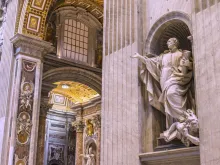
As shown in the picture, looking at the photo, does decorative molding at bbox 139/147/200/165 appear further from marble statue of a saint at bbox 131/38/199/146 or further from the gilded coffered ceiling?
the gilded coffered ceiling

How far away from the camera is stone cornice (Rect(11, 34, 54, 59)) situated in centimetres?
1286

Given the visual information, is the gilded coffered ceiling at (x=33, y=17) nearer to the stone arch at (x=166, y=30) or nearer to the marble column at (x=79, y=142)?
the marble column at (x=79, y=142)

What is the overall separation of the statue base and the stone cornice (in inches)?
301

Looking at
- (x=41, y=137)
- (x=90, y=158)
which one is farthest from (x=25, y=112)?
(x=90, y=158)

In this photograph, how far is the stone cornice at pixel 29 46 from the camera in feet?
42.2

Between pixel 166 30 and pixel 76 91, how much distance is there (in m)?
10.2

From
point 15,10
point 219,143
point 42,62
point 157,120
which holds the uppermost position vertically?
point 15,10

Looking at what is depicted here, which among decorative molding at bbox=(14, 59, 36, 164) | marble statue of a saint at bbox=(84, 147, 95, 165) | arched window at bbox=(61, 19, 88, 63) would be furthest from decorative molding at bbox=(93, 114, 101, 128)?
decorative molding at bbox=(14, 59, 36, 164)

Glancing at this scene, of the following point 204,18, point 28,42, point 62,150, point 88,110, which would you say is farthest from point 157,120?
point 62,150

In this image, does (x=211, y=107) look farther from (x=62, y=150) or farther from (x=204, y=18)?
(x=62, y=150)

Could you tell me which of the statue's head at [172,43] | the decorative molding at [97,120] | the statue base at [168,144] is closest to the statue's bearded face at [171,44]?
the statue's head at [172,43]

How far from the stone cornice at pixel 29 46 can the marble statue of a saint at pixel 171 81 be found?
271 inches

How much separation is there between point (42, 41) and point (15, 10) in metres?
1.48

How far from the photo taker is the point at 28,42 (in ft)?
42.6
